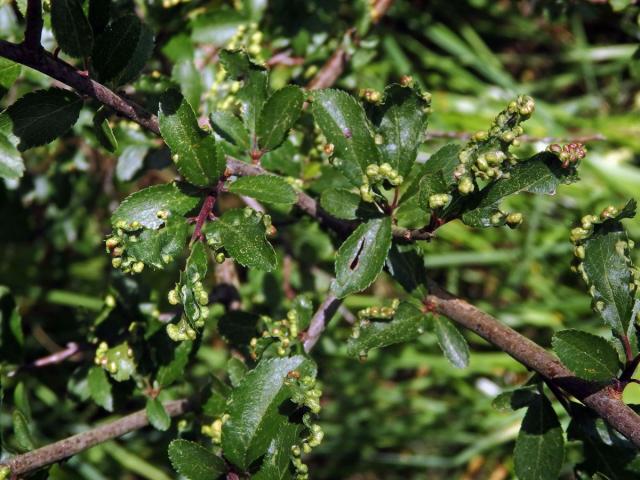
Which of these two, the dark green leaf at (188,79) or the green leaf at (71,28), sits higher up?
the green leaf at (71,28)

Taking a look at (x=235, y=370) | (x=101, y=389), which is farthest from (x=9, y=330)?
(x=235, y=370)

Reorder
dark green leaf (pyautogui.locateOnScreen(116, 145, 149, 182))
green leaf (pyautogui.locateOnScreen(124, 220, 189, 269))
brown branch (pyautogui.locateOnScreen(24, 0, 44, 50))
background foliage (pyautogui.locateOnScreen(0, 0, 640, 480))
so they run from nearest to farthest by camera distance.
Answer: brown branch (pyautogui.locateOnScreen(24, 0, 44, 50)) < green leaf (pyautogui.locateOnScreen(124, 220, 189, 269)) < dark green leaf (pyautogui.locateOnScreen(116, 145, 149, 182)) < background foliage (pyautogui.locateOnScreen(0, 0, 640, 480))

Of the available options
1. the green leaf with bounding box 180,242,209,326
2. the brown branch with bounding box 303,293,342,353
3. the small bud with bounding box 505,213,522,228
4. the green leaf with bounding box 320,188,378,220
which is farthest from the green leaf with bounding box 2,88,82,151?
the small bud with bounding box 505,213,522,228

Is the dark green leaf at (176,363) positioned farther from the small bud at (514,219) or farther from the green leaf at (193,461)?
the small bud at (514,219)

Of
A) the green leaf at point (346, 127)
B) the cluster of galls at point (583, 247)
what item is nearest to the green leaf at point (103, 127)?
the green leaf at point (346, 127)

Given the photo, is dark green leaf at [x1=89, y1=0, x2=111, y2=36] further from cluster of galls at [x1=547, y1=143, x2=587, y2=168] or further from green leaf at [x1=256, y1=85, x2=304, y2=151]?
cluster of galls at [x1=547, y1=143, x2=587, y2=168]

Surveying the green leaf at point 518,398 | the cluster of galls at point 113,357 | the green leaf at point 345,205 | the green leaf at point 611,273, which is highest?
the green leaf at point 345,205

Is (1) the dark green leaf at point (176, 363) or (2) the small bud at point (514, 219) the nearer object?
(2) the small bud at point (514, 219)
